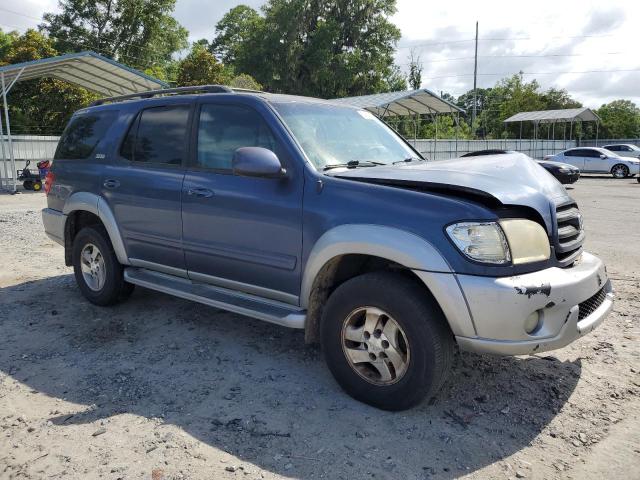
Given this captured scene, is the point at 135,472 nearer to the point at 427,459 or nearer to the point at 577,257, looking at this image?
the point at 427,459

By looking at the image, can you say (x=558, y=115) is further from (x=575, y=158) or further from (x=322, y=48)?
(x=322, y=48)

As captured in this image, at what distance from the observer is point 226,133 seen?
13.5 ft

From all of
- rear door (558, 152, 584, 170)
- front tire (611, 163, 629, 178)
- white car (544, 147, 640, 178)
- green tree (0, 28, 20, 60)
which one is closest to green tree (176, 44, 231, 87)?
green tree (0, 28, 20, 60)

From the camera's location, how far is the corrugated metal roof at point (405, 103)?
25922 mm

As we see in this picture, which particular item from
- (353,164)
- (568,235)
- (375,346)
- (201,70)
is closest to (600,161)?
(201,70)

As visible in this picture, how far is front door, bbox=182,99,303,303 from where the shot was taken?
360 centimetres

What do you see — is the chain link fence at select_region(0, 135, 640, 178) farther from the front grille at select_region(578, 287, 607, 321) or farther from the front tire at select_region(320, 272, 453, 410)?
the front tire at select_region(320, 272, 453, 410)

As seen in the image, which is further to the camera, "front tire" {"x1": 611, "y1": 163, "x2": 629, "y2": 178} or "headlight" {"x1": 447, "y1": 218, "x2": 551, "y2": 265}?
"front tire" {"x1": 611, "y1": 163, "x2": 629, "y2": 178}

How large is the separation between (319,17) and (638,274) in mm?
47079

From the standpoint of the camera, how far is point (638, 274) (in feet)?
20.9

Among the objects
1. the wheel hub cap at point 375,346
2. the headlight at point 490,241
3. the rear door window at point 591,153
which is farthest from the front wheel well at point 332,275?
the rear door window at point 591,153

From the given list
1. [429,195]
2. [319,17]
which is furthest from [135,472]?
[319,17]

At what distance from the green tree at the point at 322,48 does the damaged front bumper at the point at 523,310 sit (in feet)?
149

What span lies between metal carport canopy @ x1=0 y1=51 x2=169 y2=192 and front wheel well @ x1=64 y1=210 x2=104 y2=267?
12.7 metres
